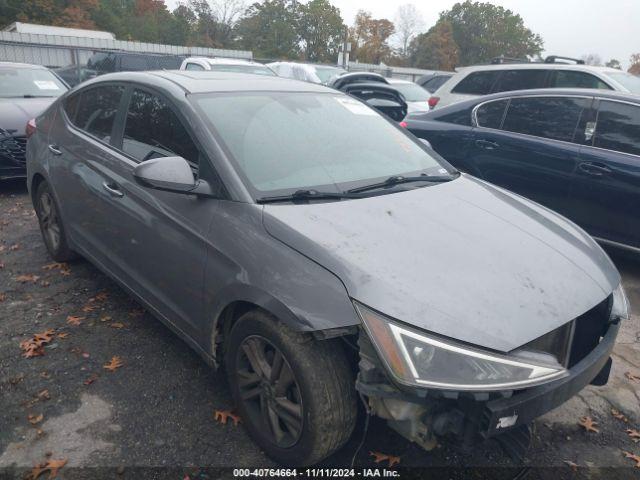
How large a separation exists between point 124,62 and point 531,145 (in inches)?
520

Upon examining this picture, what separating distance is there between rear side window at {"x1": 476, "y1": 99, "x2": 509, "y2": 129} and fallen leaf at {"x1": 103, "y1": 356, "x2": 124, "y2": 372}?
410cm

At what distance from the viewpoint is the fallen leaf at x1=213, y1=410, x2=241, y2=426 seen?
8.70 ft

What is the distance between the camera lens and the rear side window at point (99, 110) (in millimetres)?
3410

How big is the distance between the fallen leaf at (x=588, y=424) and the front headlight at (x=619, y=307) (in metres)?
0.69

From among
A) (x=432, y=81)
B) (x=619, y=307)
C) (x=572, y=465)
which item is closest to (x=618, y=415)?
(x=572, y=465)

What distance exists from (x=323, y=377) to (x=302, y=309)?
29 centimetres

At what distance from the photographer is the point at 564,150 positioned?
464cm

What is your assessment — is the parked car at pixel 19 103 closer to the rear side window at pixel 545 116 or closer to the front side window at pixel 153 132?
the front side window at pixel 153 132

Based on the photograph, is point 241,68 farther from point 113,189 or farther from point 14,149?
point 113,189

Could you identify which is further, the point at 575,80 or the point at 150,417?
the point at 575,80

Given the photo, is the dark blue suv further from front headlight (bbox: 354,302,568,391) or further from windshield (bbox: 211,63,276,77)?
windshield (bbox: 211,63,276,77)

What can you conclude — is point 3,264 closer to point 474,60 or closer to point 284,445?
point 284,445

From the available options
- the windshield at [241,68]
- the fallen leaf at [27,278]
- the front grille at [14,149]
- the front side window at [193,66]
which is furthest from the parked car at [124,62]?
the fallen leaf at [27,278]

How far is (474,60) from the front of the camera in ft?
225
